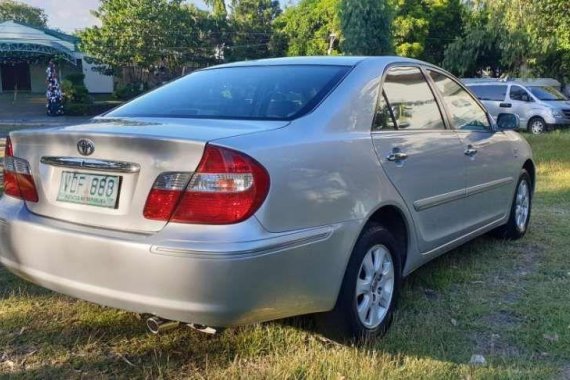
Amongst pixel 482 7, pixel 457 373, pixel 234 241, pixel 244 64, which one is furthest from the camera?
pixel 482 7

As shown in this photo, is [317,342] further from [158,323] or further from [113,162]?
[113,162]

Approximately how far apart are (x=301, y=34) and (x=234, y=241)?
39967 mm

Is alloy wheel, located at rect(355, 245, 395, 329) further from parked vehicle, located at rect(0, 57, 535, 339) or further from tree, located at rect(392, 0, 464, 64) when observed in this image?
tree, located at rect(392, 0, 464, 64)

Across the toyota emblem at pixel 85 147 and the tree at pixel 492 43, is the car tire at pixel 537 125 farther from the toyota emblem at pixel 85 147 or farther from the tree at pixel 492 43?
the toyota emblem at pixel 85 147

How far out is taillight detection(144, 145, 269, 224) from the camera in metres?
2.50

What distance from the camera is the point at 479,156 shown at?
175 inches

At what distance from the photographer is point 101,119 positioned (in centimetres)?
332

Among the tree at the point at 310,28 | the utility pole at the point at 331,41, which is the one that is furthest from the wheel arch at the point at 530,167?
the tree at the point at 310,28

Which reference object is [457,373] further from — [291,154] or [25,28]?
[25,28]

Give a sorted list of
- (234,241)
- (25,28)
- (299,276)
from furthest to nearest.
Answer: (25,28), (299,276), (234,241)

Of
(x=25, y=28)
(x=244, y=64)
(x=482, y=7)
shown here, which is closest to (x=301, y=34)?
(x=25, y=28)

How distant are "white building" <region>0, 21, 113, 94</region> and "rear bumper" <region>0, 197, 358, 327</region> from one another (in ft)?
124

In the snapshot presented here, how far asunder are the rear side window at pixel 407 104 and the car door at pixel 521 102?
16.7 metres

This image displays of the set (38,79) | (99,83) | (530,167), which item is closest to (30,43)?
(38,79)
